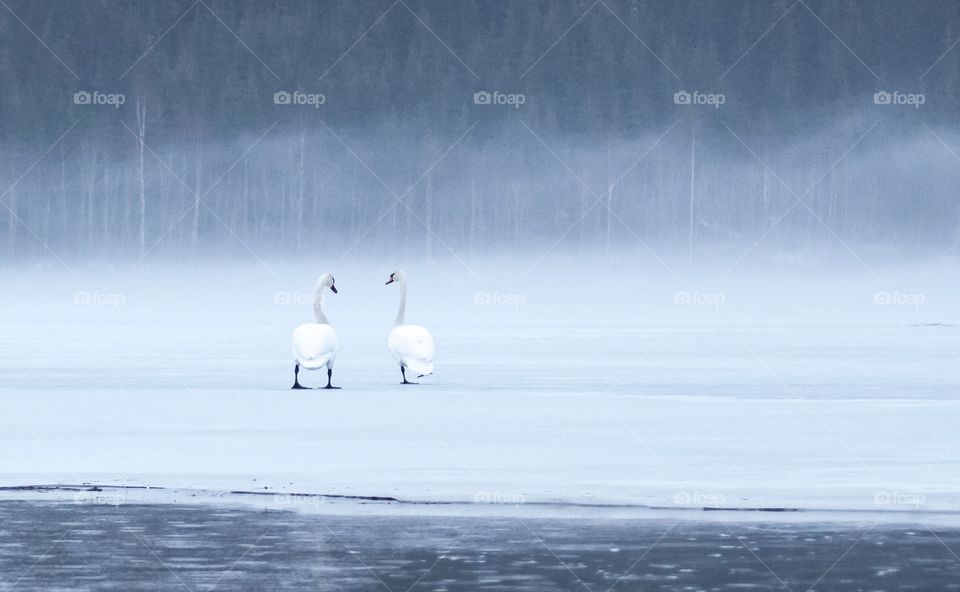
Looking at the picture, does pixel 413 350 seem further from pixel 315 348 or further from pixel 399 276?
pixel 399 276

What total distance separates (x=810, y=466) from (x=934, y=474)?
0.94m

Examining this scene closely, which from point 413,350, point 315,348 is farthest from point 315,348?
point 413,350

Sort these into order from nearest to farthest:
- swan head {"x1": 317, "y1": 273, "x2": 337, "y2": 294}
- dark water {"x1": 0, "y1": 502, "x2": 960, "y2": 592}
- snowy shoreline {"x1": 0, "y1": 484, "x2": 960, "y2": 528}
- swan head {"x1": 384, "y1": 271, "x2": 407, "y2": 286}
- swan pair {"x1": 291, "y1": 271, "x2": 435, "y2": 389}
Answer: dark water {"x1": 0, "y1": 502, "x2": 960, "y2": 592} → snowy shoreline {"x1": 0, "y1": 484, "x2": 960, "y2": 528} → swan pair {"x1": 291, "y1": 271, "x2": 435, "y2": 389} → swan head {"x1": 317, "y1": 273, "x2": 337, "y2": 294} → swan head {"x1": 384, "y1": 271, "x2": 407, "y2": 286}

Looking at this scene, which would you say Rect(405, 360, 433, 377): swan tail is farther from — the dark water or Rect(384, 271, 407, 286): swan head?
the dark water

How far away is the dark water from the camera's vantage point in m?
7.89

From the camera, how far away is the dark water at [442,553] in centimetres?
789

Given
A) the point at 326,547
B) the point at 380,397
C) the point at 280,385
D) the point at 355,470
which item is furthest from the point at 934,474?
the point at 280,385

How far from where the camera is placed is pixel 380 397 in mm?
18719

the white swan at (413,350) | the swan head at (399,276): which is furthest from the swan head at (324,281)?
the white swan at (413,350)

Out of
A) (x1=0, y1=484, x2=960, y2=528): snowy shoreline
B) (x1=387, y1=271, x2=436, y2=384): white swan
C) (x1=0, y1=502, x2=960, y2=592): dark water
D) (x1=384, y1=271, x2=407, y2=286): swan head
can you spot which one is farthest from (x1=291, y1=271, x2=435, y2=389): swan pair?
(x1=0, y1=502, x2=960, y2=592): dark water

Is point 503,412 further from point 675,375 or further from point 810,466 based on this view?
point 675,375

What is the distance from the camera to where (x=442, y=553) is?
8.64 metres

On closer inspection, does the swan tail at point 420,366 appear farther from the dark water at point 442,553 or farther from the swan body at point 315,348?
the dark water at point 442,553

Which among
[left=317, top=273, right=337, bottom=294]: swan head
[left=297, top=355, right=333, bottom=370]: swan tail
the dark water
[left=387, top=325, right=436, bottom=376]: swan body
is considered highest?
[left=317, top=273, right=337, bottom=294]: swan head
